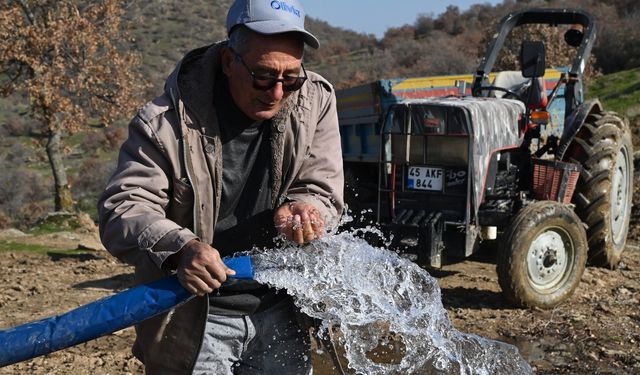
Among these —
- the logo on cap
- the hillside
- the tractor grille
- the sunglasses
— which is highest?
the logo on cap

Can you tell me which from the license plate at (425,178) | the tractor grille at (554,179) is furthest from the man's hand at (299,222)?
the tractor grille at (554,179)

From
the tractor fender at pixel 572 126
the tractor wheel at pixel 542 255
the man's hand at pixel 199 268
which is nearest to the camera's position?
the man's hand at pixel 199 268

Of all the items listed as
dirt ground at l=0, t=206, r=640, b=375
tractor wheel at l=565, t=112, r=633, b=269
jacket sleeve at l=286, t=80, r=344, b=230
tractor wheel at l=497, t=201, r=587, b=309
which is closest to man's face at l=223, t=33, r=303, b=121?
jacket sleeve at l=286, t=80, r=344, b=230

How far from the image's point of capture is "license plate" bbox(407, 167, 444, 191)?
22.4ft

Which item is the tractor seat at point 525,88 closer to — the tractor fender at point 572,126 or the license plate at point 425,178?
the tractor fender at point 572,126

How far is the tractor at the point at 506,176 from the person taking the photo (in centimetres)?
643

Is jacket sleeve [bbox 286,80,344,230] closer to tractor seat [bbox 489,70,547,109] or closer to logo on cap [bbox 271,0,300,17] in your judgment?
logo on cap [bbox 271,0,300,17]

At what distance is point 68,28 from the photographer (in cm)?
1450

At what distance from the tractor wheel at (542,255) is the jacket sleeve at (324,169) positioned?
3561mm

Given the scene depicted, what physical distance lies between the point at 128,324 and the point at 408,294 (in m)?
1.26

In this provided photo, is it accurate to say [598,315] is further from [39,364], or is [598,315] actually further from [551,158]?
[39,364]

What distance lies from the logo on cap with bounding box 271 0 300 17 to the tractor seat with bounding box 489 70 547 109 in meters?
5.12

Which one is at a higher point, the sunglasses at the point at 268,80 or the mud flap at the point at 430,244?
the sunglasses at the point at 268,80

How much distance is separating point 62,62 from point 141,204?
509 inches
